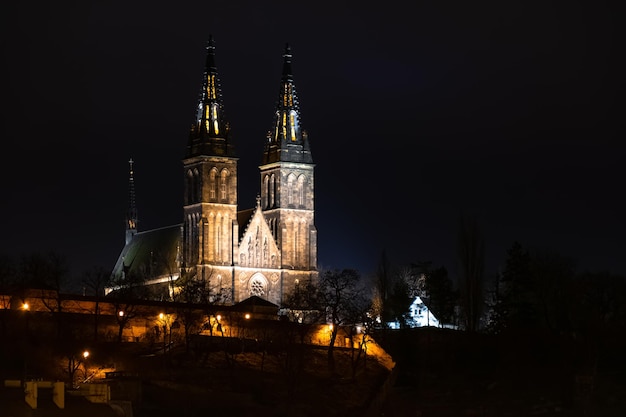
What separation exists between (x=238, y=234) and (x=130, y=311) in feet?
95.0

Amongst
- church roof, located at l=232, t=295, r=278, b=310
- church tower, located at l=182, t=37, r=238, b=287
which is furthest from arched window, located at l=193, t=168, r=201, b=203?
church roof, located at l=232, t=295, r=278, b=310

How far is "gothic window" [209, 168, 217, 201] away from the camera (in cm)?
14175

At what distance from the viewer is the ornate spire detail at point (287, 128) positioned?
145m

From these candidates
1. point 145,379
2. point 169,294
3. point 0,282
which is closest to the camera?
point 145,379

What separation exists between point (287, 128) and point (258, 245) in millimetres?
8803

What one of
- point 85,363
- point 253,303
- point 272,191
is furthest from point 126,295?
point 272,191

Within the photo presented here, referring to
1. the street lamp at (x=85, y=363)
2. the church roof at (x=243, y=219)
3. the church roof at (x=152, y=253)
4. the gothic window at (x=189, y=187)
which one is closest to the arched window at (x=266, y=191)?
the church roof at (x=243, y=219)

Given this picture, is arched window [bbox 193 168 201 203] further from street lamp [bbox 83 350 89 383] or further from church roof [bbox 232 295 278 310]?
street lamp [bbox 83 350 89 383]

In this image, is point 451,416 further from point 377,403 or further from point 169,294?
point 169,294

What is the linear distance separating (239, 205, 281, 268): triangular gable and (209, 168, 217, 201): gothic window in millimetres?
3824

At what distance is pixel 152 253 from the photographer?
493 ft

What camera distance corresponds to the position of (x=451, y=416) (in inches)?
4405

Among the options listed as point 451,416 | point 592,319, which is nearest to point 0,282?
point 451,416

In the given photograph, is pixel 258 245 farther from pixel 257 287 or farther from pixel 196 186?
Answer: pixel 196 186
